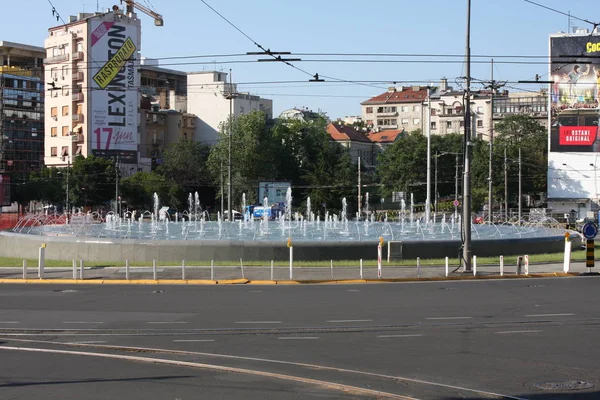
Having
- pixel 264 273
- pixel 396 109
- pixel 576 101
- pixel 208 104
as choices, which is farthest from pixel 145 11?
pixel 264 273

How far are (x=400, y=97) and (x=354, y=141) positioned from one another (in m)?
26.7

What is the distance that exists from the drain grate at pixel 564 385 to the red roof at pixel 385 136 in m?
145

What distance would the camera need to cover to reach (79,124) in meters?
110

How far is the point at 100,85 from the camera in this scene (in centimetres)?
10756

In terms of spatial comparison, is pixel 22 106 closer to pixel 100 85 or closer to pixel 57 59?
pixel 57 59

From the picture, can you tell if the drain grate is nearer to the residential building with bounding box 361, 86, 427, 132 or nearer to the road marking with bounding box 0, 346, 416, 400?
the road marking with bounding box 0, 346, 416, 400

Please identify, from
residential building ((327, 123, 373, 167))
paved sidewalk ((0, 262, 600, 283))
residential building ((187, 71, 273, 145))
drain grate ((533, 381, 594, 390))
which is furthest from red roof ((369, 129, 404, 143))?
drain grate ((533, 381, 594, 390))

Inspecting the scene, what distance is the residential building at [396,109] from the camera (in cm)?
16662

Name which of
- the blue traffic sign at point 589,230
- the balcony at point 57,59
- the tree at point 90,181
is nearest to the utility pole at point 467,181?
the blue traffic sign at point 589,230

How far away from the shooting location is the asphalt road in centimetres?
1125

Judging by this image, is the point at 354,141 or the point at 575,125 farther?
the point at 354,141

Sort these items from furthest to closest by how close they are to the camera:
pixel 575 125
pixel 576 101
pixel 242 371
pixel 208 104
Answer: pixel 208 104 < pixel 575 125 < pixel 576 101 < pixel 242 371

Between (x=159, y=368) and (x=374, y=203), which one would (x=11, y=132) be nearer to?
(x=374, y=203)

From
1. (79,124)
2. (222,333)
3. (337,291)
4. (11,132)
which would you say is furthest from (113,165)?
(222,333)
